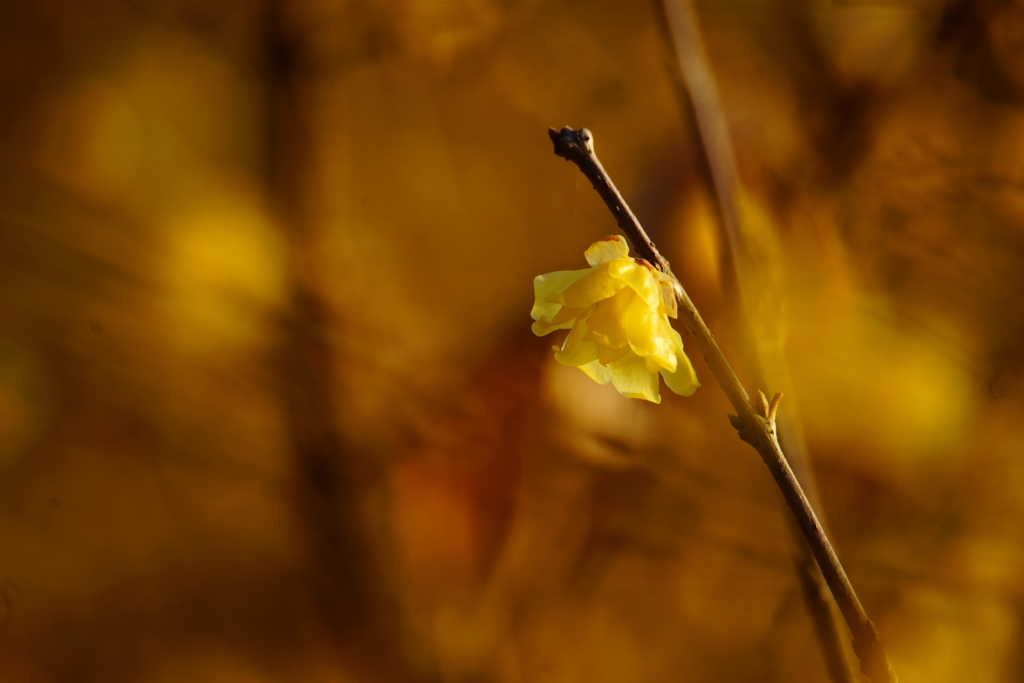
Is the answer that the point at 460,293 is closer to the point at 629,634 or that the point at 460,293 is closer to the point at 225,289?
the point at 225,289

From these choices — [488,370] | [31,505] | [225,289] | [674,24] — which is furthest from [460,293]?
[31,505]

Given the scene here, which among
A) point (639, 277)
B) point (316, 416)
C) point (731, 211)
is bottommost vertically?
point (316, 416)

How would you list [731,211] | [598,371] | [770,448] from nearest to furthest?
1. [770,448]
2. [598,371]
3. [731,211]

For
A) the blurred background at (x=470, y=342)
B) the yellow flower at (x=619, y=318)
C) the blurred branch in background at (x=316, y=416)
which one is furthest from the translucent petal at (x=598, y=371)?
the blurred branch in background at (x=316, y=416)

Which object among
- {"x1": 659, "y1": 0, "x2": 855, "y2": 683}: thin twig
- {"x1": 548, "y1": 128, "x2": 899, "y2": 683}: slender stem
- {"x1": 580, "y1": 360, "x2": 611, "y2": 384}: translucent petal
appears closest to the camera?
{"x1": 548, "y1": 128, "x2": 899, "y2": 683}: slender stem

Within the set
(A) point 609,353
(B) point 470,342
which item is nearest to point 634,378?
(A) point 609,353

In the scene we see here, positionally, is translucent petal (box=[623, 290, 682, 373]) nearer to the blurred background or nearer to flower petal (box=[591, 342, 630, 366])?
flower petal (box=[591, 342, 630, 366])

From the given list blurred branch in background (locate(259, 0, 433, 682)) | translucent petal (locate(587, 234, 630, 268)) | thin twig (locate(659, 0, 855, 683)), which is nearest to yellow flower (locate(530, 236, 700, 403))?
translucent petal (locate(587, 234, 630, 268))

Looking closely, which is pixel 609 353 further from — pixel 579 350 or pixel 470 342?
pixel 470 342
